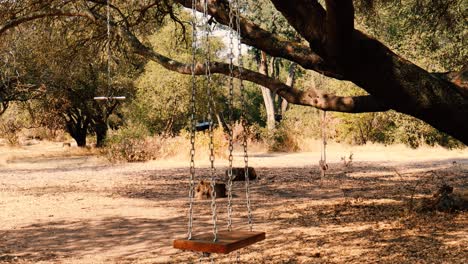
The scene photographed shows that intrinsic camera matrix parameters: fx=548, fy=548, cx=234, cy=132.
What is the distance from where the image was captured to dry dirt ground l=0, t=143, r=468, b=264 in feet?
19.6

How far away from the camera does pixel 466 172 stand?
563 inches

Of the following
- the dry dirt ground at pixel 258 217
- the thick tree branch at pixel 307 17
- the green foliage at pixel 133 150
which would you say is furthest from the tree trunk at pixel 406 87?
the green foliage at pixel 133 150

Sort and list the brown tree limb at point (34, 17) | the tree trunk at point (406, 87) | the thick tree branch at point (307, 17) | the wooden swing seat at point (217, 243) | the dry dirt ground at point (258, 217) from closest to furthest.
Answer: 1. the wooden swing seat at point (217, 243)
2. the thick tree branch at point (307, 17)
3. the tree trunk at point (406, 87)
4. the dry dirt ground at point (258, 217)
5. the brown tree limb at point (34, 17)

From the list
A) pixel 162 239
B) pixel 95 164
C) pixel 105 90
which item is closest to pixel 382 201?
pixel 162 239

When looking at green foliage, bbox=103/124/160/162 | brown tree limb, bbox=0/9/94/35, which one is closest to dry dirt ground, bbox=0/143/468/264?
brown tree limb, bbox=0/9/94/35

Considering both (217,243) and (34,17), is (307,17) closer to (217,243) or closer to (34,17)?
(217,243)

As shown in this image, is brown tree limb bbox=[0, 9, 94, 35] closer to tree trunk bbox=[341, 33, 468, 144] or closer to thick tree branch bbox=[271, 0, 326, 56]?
thick tree branch bbox=[271, 0, 326, 56]

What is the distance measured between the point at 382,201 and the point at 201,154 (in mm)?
11458

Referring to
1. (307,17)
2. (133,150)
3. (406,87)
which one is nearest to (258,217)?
(406,87)

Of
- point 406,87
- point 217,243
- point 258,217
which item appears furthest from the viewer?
point 258,217

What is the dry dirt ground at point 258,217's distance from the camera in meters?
5.97

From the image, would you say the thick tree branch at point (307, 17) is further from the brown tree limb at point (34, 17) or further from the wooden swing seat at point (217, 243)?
the brown tree limb at point (34, 17)

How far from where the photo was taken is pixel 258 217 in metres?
8.41

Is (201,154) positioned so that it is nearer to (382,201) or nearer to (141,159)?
(141,159)
